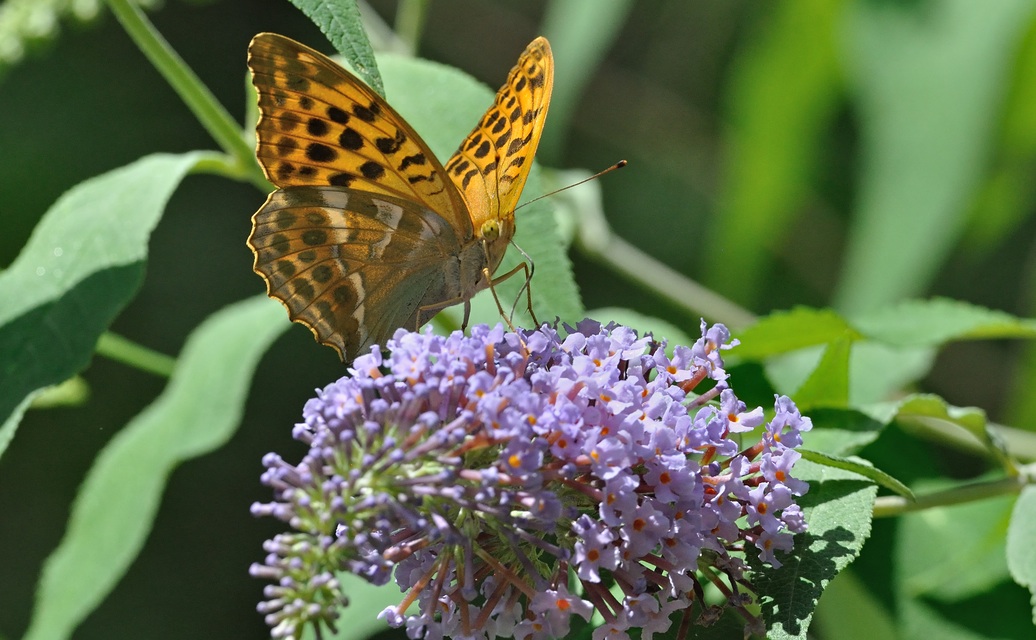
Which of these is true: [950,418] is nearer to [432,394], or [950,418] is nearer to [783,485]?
[783,485]

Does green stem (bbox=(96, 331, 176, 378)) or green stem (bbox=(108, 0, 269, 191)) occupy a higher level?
green stem (bbox=(108, 0, 269, 191))

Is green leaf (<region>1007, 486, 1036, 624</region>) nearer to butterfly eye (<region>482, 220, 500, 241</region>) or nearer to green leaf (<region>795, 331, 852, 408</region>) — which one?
green leaf (<region>795, 331, 852, 408</region>)

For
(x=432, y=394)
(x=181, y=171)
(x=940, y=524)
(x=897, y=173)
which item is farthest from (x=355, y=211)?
(x=897, y=173)

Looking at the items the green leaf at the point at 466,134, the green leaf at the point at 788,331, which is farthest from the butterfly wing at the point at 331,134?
the green leaf at the point at 788,331

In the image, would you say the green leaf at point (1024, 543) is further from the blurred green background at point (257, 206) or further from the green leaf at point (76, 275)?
the blurred green background at point (257, 206)

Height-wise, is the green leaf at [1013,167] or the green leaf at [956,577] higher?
the green leaf at [1013,167]

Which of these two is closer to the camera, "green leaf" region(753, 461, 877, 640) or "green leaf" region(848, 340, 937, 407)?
"green leaf" region(753, 461, 877, 640)

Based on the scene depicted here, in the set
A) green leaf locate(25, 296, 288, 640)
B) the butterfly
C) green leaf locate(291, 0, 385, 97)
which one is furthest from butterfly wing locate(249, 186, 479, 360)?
green leaf locate(25, 296, 288, 640)
